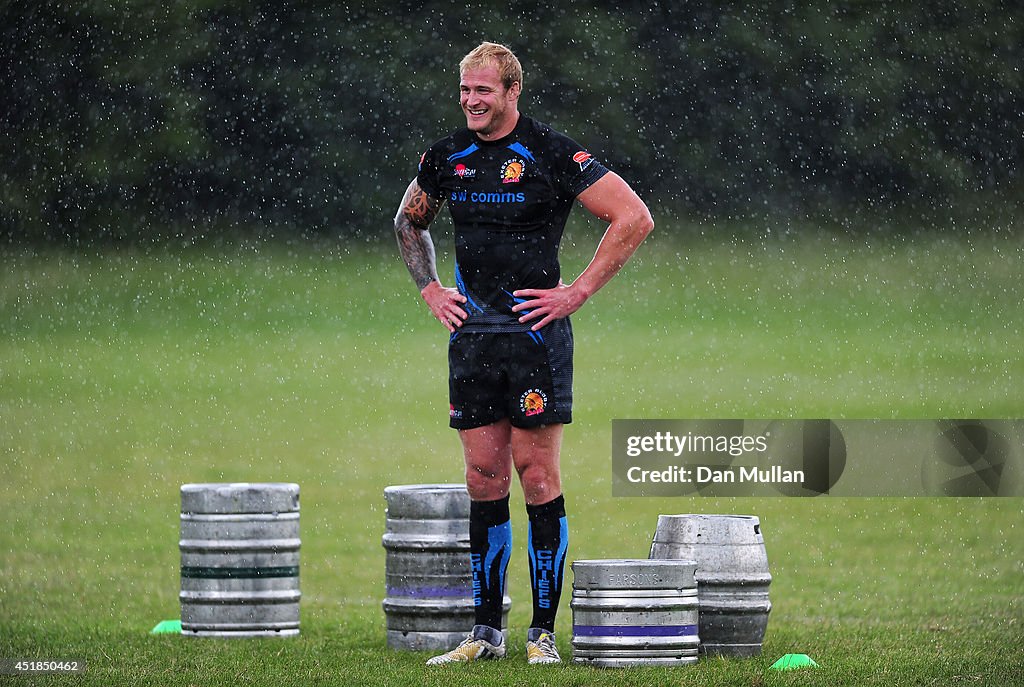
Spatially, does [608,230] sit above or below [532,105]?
below

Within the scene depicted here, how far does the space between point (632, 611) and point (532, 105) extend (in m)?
11.2

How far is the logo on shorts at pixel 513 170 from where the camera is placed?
555 centimetres

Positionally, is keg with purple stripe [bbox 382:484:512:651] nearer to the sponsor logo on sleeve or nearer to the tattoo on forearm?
the tattoo on forearm

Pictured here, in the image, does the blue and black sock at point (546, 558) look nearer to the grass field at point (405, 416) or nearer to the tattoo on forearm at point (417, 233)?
the grass field at point (405, 416)

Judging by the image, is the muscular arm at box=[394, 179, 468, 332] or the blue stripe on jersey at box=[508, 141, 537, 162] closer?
the blue stripe on jersey at box=[508, 141, 537, 162]

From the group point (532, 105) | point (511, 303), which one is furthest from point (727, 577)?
point (532, 105)

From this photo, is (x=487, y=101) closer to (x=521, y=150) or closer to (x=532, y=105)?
(x=521, y=150)

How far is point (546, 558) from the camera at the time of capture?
18.5ft

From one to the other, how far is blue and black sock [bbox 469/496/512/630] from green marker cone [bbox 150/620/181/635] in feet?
5.24

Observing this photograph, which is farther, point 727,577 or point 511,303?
point 727,577

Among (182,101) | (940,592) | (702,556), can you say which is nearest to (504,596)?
(702,556)

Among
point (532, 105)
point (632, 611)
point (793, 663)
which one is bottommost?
point (793, 663)

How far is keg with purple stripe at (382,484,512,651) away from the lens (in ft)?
19.9

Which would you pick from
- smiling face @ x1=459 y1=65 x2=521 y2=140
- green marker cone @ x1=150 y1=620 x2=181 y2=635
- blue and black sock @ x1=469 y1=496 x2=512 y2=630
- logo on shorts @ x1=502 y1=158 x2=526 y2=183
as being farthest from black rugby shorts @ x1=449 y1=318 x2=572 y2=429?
green marker cone @ x1=150 y1=620 x2=181 y2=635
